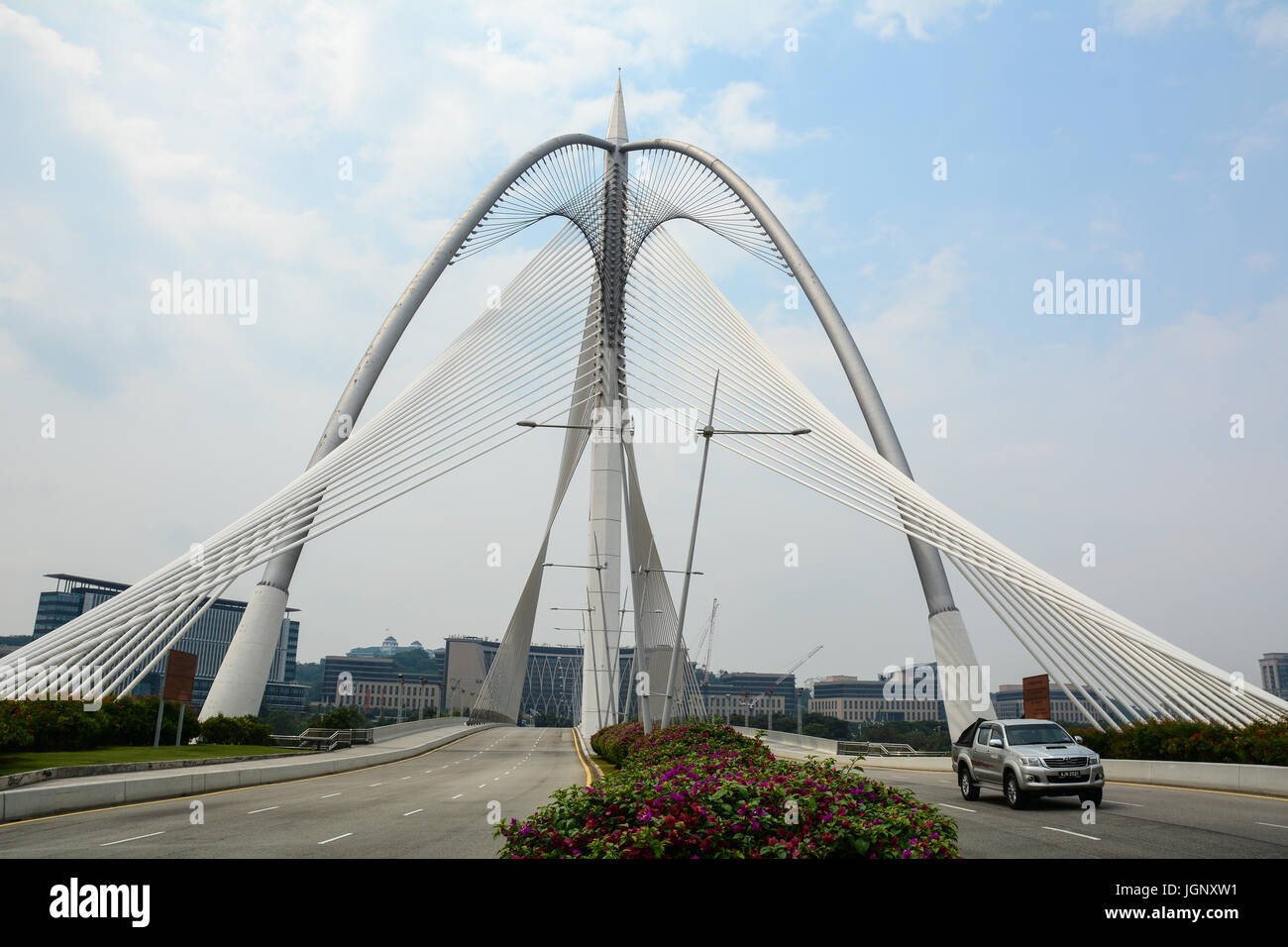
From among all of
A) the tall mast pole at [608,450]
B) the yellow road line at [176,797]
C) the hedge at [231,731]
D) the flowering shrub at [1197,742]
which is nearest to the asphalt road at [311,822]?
the yellow road line at [176,797]

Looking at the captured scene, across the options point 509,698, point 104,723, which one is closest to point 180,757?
point 104,723

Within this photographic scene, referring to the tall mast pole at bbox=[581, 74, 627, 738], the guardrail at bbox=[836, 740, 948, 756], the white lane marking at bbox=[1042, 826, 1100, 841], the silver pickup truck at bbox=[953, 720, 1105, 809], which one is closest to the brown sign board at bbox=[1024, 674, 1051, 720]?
the silver pickup truck at bbox=[953, 720, 1105, 809]

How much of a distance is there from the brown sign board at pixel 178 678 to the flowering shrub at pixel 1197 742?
Answer: 1032 inches

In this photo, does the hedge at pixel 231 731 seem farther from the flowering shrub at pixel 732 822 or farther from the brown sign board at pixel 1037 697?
the flowering shrub at pixel 732 822

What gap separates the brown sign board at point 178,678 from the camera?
29625 mm

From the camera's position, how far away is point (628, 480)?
164ft

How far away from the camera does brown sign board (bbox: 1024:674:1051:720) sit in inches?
1161

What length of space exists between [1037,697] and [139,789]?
24.1m

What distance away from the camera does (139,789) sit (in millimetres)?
19875

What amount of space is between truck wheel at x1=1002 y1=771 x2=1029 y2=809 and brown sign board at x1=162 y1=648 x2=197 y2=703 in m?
23.0

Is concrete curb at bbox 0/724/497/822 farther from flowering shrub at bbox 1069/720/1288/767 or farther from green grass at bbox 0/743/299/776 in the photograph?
flowering shrub at bbox 1069/720/1288/767

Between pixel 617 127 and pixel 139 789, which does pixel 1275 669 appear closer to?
pixel 617 127
